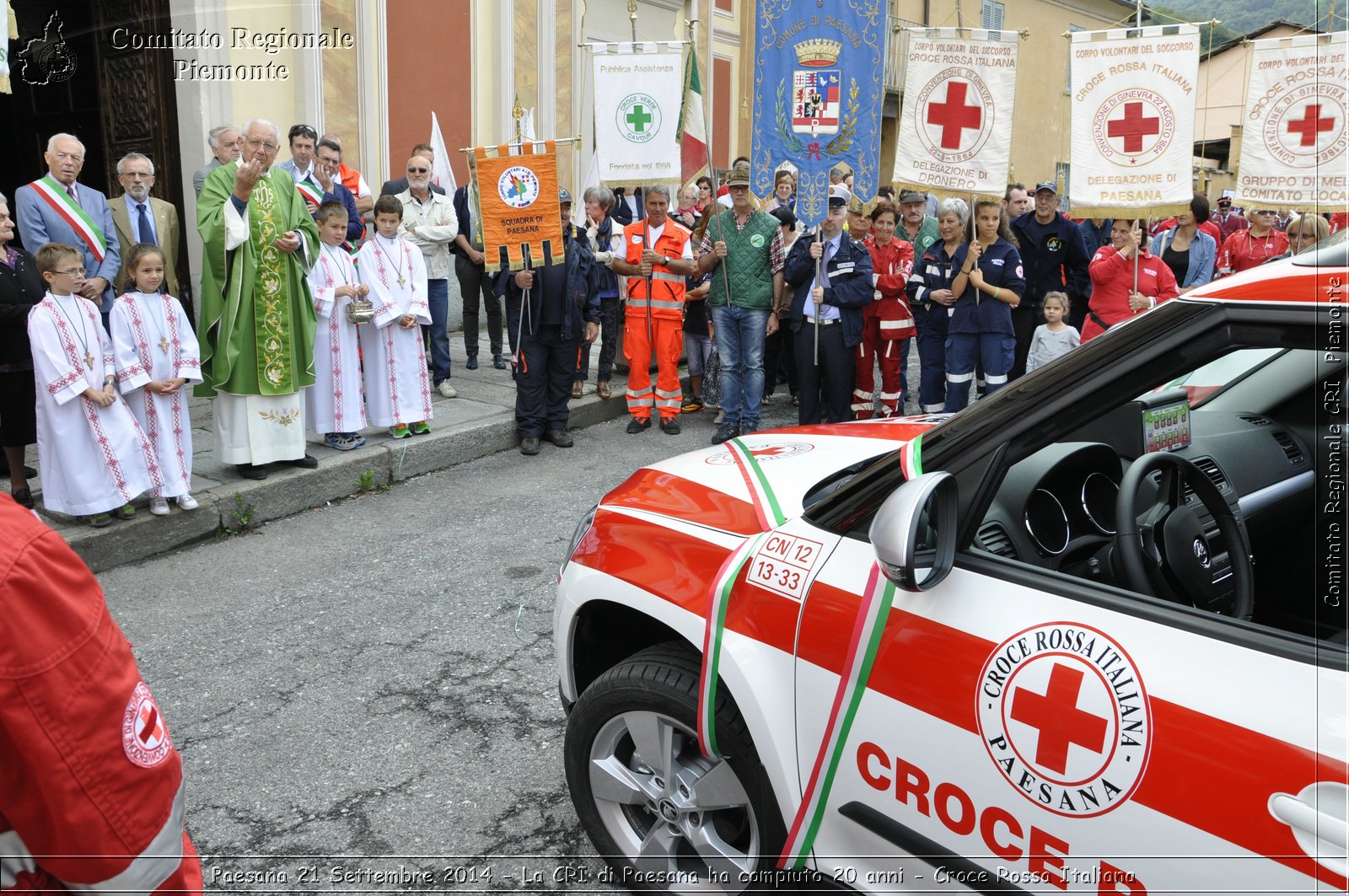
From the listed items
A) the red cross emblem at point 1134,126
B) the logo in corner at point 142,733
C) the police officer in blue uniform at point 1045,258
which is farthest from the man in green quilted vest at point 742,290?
the logo in corner at point 142,733

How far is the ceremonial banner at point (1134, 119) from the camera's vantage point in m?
7.28

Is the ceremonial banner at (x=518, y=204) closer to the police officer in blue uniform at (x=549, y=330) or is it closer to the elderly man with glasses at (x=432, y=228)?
the police officer in blue uniform at (x=549, y=330)

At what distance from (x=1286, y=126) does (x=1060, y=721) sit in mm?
7529

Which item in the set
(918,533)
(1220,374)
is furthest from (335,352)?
(918,533)

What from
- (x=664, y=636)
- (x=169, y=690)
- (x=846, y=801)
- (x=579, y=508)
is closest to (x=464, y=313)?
(x=579, y=508)

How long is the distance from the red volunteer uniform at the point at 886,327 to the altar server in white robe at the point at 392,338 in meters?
3.70

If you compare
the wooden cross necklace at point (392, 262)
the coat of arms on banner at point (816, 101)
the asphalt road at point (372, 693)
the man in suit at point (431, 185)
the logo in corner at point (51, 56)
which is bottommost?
the asphalt road at point (372, 693)

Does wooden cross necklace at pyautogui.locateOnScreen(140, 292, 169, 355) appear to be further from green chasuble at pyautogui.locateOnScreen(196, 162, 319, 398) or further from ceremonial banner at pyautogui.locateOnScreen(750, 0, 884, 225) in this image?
ceremonial banner at pyautogui.locateOnScreen(750, 0, 884, 225)

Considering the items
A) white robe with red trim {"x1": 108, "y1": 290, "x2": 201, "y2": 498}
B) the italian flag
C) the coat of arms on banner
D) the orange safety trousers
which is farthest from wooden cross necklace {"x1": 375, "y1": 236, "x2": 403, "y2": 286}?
the coat of arms on banner

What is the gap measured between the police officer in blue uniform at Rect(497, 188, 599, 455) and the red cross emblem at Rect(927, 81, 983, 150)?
298cm

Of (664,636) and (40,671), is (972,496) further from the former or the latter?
(40,671)

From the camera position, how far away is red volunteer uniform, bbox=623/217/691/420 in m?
9.16

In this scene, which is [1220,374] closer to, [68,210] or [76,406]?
[76,406]

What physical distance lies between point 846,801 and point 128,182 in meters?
7.45
